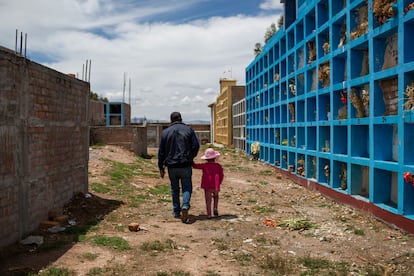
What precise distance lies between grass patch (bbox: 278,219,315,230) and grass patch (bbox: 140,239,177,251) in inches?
68.2

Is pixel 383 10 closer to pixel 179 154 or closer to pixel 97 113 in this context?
pixel 179 154

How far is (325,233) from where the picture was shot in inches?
205

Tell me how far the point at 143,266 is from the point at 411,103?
3.67 m

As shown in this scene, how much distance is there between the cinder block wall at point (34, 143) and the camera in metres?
4.33

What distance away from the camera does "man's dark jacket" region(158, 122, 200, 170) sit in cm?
602

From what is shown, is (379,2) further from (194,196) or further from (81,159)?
(81,159)

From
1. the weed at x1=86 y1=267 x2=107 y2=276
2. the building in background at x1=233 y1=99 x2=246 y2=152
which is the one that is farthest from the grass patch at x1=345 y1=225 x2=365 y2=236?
the building in background at x1=233 y1=99 x2=246 y2=152

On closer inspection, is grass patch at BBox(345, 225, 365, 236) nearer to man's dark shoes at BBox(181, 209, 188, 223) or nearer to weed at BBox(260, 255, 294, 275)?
weed at BBox(260, 255, 294, 275)

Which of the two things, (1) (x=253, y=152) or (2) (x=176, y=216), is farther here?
(1) (x=253, y=152)

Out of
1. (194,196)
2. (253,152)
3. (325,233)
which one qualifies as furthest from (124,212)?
(253,152)

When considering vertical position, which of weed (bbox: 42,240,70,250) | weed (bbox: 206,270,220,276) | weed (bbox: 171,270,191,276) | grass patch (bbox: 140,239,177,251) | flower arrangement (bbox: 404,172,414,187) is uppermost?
flower arrangement (bbox: 404,172,414,187)

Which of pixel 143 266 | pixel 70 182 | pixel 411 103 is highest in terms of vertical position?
pixel 411 103

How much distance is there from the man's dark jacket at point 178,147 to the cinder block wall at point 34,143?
5.15 feet

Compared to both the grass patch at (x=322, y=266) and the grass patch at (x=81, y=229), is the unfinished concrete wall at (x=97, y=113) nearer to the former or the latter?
the grass patch at (x=81, y=229)
